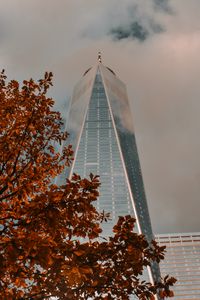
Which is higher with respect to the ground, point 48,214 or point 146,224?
point 146,224

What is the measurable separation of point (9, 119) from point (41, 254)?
14.9ft

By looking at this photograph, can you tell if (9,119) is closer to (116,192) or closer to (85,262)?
(85,262)

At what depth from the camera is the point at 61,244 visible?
4.57 metres

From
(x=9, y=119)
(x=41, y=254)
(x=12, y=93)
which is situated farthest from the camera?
(x=12, y=93)

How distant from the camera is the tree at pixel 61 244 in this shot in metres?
4.15

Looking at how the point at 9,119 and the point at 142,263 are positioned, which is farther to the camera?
the point at 9,119

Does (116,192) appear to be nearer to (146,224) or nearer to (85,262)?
(146,224)

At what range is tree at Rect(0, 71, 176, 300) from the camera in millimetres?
4152

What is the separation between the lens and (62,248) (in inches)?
176

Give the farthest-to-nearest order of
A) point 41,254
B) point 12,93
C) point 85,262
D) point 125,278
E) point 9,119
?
point 12,93 < point 9,119 < point 125,278 < point 85,262 < point 41,254

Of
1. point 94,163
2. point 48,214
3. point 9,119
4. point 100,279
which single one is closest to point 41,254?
point 48,214

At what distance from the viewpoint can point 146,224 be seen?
167 m

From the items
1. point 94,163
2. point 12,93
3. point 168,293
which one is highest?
point 94,163

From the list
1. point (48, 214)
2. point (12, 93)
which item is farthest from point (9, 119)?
point (48, 214)
